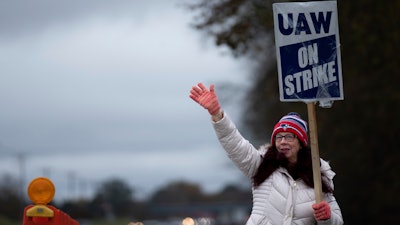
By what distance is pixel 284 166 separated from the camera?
873 centimetres

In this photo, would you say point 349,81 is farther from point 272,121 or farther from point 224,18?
point 272,121

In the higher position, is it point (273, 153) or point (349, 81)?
Result: point (349, 81)

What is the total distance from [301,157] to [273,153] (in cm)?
24

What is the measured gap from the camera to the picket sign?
8.88m

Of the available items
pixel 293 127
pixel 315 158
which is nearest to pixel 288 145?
pixel 293 127

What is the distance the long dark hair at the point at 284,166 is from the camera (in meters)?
8.67

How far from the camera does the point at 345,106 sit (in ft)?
101

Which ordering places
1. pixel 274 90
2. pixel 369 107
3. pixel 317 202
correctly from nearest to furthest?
pixel 317 202, pixel 369 107, pixel 274 90

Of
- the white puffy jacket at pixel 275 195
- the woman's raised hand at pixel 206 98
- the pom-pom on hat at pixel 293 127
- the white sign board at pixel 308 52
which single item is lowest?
the white puffy jacket at pixel 275 195

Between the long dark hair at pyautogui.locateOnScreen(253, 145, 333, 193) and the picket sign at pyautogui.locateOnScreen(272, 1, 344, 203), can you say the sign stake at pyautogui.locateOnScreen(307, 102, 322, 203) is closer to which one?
the picket sign at pyautogui.locateOnScreen(272, 1, 344, 203)

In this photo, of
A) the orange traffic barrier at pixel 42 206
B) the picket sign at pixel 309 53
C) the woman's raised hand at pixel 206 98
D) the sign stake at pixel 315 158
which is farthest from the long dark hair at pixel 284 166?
the orange traffic barrier at pixel 42 206

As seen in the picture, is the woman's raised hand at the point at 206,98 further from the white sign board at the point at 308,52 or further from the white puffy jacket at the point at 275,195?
the white sign board at the point at 308,52

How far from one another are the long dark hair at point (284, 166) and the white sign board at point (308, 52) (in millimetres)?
480

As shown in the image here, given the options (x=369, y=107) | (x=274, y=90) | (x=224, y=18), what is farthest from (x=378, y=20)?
(x=274, y=90)
